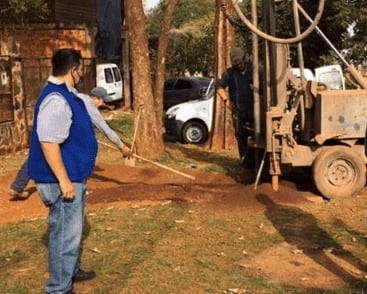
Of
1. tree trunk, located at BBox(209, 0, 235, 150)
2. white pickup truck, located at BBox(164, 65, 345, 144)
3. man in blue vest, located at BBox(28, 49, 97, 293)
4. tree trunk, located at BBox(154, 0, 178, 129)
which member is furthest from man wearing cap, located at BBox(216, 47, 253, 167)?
white pickup truck, located at BBox(164, 65, 345, 144)

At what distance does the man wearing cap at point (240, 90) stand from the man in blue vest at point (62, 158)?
213 inches

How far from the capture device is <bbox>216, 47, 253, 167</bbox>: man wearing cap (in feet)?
34.4

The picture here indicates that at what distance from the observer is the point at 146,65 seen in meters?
13.8

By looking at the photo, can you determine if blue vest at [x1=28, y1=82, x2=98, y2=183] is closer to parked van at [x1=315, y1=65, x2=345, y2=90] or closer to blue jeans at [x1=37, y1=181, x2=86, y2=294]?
blue jeans at [x1=37, y1=181, x2=86, y2=294]

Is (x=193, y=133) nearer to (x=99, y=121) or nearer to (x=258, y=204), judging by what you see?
(x=258, y=204)

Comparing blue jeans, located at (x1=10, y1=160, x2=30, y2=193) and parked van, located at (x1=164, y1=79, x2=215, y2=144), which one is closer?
blue jeans, located at (x1=10, y1=160, x2=30, y2=193)

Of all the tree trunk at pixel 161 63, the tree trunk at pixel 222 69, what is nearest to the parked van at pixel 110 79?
the tree trunk at pixel 161 63

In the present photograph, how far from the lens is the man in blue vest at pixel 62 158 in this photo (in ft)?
16.3

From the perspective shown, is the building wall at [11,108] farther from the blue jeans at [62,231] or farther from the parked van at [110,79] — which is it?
the parked van at [110,79]

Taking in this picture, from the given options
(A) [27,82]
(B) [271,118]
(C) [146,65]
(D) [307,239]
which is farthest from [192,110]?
(D) [307,239]

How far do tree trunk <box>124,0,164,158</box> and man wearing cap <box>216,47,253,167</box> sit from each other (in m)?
3.26

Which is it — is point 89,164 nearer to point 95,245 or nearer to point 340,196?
point 95,245

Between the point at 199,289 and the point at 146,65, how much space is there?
852 centimetres

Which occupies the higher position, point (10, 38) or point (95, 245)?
point (10, 38)
